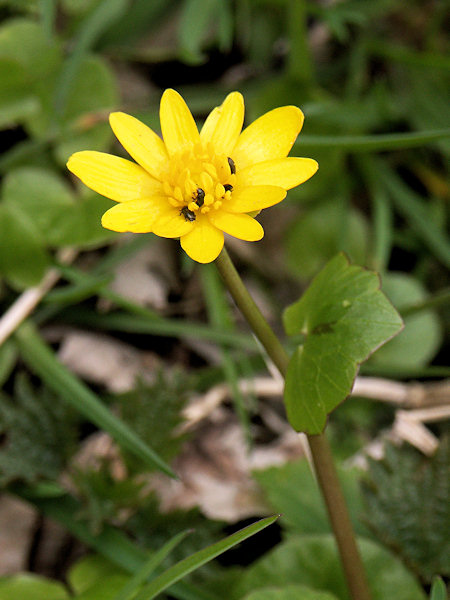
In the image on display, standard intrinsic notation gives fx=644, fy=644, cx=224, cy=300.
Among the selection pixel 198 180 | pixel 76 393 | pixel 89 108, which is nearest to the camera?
pixel 198 180

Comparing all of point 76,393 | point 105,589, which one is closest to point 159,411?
point 76,393

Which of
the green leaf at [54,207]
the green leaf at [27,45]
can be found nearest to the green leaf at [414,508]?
the green leaf at [54,207]

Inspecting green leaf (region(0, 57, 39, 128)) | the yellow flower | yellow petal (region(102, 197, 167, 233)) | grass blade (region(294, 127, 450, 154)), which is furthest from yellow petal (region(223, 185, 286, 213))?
green leaf (region(0, 57, 39, 128))

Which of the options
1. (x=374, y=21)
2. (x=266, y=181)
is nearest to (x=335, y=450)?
(x=266, y=181)

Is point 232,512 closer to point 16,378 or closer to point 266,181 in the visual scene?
point 16,378

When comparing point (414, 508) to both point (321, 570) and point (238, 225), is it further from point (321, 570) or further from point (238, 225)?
point (238, 225)

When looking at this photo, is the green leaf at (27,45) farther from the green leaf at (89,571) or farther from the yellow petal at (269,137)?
the green leaf at (89,571)
